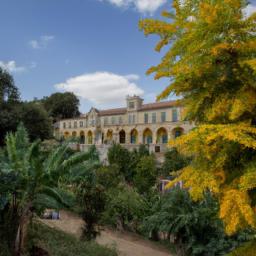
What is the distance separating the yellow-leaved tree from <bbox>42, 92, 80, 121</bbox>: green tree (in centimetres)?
5608

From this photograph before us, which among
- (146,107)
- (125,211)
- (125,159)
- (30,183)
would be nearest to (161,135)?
(146,107)

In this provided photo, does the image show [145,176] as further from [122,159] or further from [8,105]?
[8,105]

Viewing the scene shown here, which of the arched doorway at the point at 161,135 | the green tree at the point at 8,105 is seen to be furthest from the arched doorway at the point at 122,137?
the green tree at the point at 8,105

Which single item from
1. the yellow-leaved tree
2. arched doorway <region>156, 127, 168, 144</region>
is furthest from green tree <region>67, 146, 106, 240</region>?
Result: arched doorway <region>156, 127, 168, 144</region>

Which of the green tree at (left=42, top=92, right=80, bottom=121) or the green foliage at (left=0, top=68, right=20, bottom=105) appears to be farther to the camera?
the green tree at (left=42, top=92, right=80, bottom=121)

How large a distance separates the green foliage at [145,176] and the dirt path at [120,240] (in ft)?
22.4

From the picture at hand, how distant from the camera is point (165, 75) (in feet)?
11.9

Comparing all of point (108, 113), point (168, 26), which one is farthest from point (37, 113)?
point (168, 26)

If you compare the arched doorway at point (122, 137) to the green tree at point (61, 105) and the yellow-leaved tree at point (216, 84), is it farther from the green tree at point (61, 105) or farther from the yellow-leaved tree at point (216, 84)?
the yellow-leaved tree at point (216, 84)

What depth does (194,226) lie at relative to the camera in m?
9.06

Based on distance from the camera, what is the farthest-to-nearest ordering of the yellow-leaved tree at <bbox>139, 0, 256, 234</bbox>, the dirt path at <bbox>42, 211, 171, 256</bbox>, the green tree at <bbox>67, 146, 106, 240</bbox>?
1. the dirt path at <bbox>42, 211, 171, 256</bbox>
2. the green tree at <bbox>67, 146, 106, 240</bbox>
3. the yellow-leaved tree at <bbox>139, 0, 256, 234</bbox>

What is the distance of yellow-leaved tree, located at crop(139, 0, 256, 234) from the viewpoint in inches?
125

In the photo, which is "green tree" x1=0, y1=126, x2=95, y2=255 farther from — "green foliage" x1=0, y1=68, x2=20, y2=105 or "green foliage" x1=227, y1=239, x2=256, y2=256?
"green foliage" x1=0, y1=68, x2=20, y2=105

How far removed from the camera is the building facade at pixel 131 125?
34.5 meters
